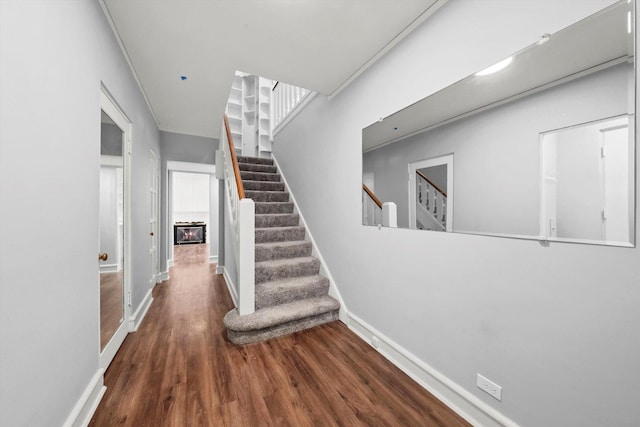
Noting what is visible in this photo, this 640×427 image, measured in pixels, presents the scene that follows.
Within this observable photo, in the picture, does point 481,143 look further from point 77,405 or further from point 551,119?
point 77,405

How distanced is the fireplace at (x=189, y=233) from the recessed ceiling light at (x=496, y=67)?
9.11 metres

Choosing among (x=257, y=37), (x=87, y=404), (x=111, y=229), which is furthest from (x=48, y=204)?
(x=257, y=37)

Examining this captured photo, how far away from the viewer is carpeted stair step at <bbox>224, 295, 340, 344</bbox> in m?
2.16

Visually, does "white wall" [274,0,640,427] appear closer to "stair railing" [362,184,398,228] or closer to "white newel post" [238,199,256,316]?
"stair railing" [362,184,398,228]

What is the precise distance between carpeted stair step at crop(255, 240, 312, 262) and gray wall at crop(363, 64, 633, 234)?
76.0 inches

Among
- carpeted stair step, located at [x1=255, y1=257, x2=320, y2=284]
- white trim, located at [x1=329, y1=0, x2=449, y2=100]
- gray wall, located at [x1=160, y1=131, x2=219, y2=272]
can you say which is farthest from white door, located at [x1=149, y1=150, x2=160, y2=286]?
white trim, located at [x1=329, y1=0, x2=449, y2=100]

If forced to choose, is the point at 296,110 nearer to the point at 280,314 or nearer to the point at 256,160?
the point at 256,160

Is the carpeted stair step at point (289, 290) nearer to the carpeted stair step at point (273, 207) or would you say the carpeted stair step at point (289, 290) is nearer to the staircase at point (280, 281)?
the staircase at point (280, 281)

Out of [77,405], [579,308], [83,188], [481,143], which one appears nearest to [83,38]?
[83,188]

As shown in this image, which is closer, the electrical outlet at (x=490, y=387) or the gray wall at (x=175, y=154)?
the electrical outlet at (x=490, y=387)

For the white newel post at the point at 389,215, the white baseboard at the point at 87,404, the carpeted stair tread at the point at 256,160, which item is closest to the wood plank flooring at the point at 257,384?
the white baseboard at the point at 87,404

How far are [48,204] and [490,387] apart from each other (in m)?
2.26

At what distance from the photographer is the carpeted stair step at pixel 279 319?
216 centimetres

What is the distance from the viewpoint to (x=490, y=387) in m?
1.29
